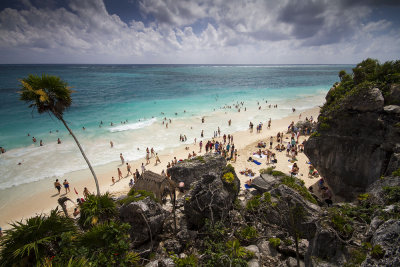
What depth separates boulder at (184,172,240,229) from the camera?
9.83 meters

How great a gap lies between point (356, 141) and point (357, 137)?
27 centimetres

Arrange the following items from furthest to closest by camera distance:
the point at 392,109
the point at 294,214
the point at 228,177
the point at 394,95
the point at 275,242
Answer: the point at 394,95, the point at 228,177, the point at 392,109, the point at 294,214, the point at 275,242

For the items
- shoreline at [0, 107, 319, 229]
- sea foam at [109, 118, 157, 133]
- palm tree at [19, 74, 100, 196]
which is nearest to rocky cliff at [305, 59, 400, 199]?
shoreline at [0, 107, 319, 229]

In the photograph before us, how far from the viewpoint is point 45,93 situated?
9352 millimetres

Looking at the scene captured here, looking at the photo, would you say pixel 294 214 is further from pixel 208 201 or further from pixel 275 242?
pixel 208 201

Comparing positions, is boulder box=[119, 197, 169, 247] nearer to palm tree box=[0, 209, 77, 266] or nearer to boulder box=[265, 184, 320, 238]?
palm tree box=[0, 209, 77, 266]

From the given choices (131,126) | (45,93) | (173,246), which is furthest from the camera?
(131,126)

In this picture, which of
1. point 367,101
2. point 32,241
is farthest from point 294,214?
point 32,241

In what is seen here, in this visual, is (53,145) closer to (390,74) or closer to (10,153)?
(10,153)

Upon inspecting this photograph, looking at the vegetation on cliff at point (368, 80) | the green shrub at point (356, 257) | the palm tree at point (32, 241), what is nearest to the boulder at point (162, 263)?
the palm tree at point (32, 241)

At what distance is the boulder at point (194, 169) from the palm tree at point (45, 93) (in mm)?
8621

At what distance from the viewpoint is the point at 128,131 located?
3744cm

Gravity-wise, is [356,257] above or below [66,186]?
above

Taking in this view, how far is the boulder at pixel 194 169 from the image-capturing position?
57.5 feet
